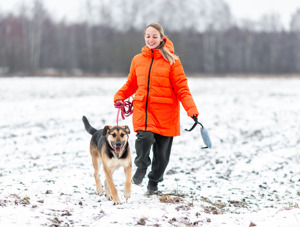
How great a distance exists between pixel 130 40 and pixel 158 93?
3224cm

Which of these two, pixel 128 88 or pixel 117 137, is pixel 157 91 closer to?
pixel 128 88

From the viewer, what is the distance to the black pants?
4.54 meters

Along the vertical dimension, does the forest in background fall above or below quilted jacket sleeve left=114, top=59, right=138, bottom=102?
above

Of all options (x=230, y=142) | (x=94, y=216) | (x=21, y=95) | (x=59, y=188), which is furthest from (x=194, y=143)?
(x=21, y=95)

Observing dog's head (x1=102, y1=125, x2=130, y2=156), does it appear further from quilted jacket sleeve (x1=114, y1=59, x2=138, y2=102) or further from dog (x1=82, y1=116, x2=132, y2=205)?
quilted jacket sleeve (x1=114, y1=59, x2=138, y2=102)

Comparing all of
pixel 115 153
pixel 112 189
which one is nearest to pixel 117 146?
pixel 115 153

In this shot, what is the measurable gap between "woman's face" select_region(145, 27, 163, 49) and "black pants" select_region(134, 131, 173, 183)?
3.72 ft

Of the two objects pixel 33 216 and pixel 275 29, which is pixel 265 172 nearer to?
pixel 33 216

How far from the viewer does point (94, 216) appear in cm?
395

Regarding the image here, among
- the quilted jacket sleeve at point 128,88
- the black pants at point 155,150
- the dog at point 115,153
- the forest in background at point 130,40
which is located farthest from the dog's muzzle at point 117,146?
the forest in background at point 130,40

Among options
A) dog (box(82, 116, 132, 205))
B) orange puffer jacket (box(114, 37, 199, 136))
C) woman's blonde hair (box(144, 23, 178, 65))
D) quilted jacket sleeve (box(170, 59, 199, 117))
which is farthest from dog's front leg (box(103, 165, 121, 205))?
woman's blonde hair (box(144, 23, 178, 65))

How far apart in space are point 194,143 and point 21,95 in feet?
36.5

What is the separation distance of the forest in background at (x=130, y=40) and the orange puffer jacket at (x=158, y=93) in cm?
3021

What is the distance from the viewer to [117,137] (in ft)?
14.2
